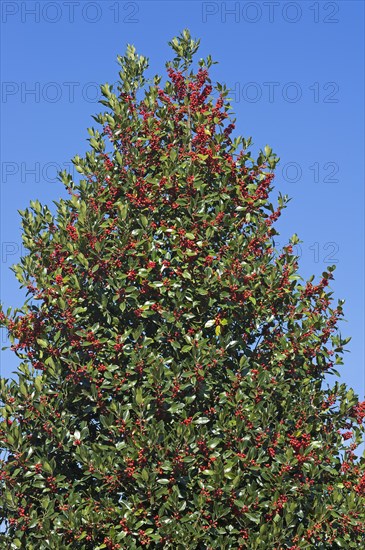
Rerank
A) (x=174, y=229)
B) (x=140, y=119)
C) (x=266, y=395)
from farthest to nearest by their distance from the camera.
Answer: (x=140, y=119)
(x=174, y=229)
(x=266, y=395)

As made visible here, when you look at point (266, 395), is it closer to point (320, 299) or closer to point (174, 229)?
point (320, 299)

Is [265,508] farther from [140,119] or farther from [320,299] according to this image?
[140,119]

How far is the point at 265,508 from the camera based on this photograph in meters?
14.4

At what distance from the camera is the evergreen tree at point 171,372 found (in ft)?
45.8

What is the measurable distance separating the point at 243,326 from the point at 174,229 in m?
2.22

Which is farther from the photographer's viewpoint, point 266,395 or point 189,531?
point 266,395

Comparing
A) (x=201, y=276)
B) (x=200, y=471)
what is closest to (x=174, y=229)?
(x=201, y=276)

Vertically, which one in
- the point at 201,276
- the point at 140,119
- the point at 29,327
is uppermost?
the point at 140,119

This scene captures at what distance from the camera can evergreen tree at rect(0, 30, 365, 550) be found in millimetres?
13945

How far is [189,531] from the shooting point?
1363 centimetres

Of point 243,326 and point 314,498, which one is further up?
point 243,326

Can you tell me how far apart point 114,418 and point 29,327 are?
2.50 m

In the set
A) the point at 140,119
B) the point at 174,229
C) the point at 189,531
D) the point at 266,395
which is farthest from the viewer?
the point at 140,119

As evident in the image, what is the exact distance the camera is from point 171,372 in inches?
560
